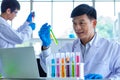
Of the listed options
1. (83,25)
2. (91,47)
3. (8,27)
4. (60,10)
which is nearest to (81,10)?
(83,25)

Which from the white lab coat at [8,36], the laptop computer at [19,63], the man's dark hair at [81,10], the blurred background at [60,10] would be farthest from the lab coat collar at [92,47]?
the blurred background at [60,10]

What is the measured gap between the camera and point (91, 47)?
1868mm

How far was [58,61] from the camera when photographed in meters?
1.25

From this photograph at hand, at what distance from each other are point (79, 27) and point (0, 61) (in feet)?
2.17

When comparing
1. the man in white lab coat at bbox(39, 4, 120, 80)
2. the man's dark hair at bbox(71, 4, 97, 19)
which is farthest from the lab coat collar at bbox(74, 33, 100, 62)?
the man's dark hair at bbox(71, 4, 97, 19)

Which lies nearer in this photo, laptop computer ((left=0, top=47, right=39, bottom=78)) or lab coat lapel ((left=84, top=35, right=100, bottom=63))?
laptop computer ((left=0, top=47, right=39, bottom=78))

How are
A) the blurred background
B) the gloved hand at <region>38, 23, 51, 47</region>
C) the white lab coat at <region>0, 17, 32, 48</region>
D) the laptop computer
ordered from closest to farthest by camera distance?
the laptop computer → the gloved hand at <region>38, 23, 51, 47</region> → the white lab coat at <region>0, 17, 32, 48</region> → the blurred background

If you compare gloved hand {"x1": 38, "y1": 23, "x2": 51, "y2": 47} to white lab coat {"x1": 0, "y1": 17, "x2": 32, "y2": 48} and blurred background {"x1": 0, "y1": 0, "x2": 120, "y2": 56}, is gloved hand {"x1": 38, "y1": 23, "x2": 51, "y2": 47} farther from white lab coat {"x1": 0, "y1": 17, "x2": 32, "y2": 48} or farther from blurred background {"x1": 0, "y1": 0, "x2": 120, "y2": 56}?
blurred background {"x1": 0, "y1": 0, "x2": 120, "y2": 56}

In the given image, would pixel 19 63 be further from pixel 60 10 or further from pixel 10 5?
pixel 60 10

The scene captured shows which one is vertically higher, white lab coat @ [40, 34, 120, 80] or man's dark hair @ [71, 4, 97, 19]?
man's dark hair @ [71, 4, 97, 19]

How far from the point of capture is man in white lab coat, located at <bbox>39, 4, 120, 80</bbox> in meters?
1.78

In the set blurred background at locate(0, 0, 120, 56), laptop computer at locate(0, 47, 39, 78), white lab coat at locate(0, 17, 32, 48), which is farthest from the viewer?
blurred background at locate(0, 0, 120, 56)

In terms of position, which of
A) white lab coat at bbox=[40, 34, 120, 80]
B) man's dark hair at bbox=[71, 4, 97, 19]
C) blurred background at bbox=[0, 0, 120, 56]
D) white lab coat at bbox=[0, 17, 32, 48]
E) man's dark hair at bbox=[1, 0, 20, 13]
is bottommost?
white lab coat at bbox=[40, 34, 120, 80]

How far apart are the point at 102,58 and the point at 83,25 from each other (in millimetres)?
268
